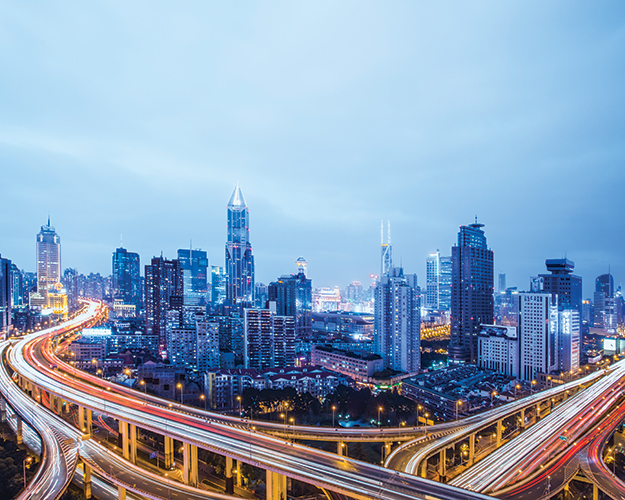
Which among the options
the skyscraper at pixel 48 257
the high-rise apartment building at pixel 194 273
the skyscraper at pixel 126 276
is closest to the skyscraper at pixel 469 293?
the skyscraper at pixel 126 276

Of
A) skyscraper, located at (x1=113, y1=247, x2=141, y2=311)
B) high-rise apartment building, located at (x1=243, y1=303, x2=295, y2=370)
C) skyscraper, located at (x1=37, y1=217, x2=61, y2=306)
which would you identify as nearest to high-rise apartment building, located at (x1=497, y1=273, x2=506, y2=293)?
skyscraper, located at (x1=113, y1=247, x2=141, y2=311)

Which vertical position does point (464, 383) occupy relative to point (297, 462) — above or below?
Answer: below

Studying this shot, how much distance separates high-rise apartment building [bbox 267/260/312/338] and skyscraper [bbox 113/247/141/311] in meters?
51.2

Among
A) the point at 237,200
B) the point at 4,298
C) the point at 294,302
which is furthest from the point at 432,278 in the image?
the point at 4,298

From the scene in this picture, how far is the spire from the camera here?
456ft

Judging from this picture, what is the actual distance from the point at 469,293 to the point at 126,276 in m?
90.5

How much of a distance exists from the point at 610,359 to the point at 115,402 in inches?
1912

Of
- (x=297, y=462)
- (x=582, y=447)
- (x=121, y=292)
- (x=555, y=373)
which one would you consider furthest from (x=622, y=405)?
(x=121, y=292)

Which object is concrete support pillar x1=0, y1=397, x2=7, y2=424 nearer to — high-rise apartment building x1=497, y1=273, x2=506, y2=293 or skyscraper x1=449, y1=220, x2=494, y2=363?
skyscraper x1=449, y1=220, x2=494, y2=363

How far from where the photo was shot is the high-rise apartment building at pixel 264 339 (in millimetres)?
40312

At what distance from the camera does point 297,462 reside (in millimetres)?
12664

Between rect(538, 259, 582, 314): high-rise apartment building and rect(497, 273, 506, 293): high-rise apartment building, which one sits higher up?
rect(538, 259, 582, 314): high-rise apartment building

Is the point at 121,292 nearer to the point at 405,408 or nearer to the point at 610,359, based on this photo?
the point at 405,408

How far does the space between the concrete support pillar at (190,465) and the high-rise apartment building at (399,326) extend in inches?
1146
